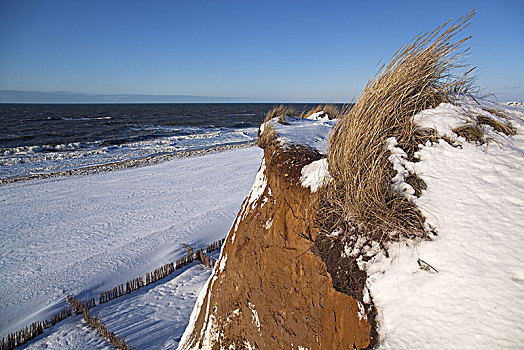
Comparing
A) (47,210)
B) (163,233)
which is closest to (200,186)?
(163,233)

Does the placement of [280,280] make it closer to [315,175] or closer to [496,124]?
[315,175]

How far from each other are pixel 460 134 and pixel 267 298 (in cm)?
242

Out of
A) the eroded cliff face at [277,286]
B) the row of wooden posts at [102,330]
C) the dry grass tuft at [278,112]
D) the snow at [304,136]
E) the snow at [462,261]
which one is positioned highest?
the dry grass tuft at [278,112]

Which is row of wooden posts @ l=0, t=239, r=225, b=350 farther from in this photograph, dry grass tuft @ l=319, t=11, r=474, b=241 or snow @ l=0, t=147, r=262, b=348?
dry grass tuft @ l=319, t=11, r=474, b=241

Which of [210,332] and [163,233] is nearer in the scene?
[210,332]

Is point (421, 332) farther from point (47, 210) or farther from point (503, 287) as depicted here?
point (47, 210)

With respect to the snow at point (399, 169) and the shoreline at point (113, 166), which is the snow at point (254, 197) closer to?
the snow at point (399, 169)

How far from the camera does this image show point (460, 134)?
241cm

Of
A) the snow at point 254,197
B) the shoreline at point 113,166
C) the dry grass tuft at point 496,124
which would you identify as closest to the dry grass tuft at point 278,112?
the snow at point 254,197

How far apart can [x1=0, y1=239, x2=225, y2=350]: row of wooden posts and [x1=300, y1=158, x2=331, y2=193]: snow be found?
17.4 ft

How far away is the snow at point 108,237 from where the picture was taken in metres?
6.88

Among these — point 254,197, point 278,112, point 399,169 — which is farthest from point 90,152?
point 399,169

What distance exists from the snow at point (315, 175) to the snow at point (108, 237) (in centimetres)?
492

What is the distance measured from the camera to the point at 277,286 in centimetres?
303
